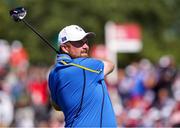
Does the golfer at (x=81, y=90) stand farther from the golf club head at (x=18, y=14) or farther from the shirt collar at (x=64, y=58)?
the golf club head at (x=18, y=14)

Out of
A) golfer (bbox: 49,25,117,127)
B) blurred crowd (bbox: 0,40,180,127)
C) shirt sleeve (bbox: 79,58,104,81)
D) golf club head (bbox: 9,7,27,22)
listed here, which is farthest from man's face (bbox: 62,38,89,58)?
blurred crowd (bbox: 0,40,180,127)

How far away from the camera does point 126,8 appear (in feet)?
180

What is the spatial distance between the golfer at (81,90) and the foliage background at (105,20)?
29495mm

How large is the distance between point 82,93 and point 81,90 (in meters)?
0.03

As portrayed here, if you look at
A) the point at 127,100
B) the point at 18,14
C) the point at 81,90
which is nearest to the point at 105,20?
the point at 127,100

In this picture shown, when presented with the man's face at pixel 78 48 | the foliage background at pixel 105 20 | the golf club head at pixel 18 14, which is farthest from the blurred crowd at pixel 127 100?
the foliage background at pixel 105 20

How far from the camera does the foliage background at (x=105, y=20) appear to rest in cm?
4600

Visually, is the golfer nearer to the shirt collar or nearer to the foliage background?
the shirt collar

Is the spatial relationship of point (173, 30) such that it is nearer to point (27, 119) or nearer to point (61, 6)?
point (61, 6)

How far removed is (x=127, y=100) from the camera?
20844 mm

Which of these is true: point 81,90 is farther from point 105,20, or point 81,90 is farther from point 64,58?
point 105,20

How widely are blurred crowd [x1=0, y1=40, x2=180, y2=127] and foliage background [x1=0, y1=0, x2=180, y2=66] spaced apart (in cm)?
1752

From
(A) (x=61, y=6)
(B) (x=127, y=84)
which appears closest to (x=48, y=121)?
(B) (x=127, y=84)

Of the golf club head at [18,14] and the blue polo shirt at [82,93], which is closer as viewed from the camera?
the blue polo shirt at [82,93]
